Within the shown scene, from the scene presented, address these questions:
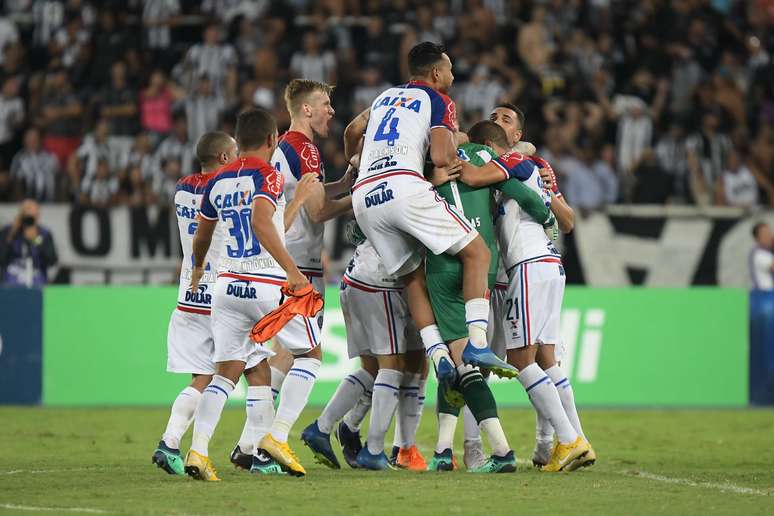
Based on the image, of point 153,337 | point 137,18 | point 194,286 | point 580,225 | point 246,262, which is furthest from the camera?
point 137,18

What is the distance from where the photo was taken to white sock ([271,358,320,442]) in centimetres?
901

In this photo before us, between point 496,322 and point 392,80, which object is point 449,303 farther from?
point 392,80

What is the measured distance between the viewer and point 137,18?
77.2 ft

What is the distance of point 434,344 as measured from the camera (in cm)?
900

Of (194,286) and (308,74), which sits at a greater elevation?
(308,74)

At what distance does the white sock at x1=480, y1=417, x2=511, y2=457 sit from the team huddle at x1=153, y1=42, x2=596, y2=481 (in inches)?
0.5

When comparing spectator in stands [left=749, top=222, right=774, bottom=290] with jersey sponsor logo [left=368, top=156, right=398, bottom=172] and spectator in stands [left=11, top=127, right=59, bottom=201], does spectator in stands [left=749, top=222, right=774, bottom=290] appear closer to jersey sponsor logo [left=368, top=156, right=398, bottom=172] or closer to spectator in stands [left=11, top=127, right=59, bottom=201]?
spectator in stands [left=11, top=127, right=59, bottom=201]

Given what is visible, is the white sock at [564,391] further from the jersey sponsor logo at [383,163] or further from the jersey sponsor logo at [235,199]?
the jersey sponsor logo at [235,199]

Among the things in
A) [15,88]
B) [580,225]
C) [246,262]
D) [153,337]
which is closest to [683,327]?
[580,225]

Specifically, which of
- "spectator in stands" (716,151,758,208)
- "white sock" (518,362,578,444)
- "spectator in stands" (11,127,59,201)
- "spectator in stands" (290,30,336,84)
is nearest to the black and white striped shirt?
"spectator in stands" (11,127,59,201)

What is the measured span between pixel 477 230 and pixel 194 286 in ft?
6.70

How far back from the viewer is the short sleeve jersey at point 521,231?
9.52 metres

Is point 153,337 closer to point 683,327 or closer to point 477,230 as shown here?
point 683,327

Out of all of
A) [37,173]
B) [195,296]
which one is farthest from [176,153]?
[195,296]
